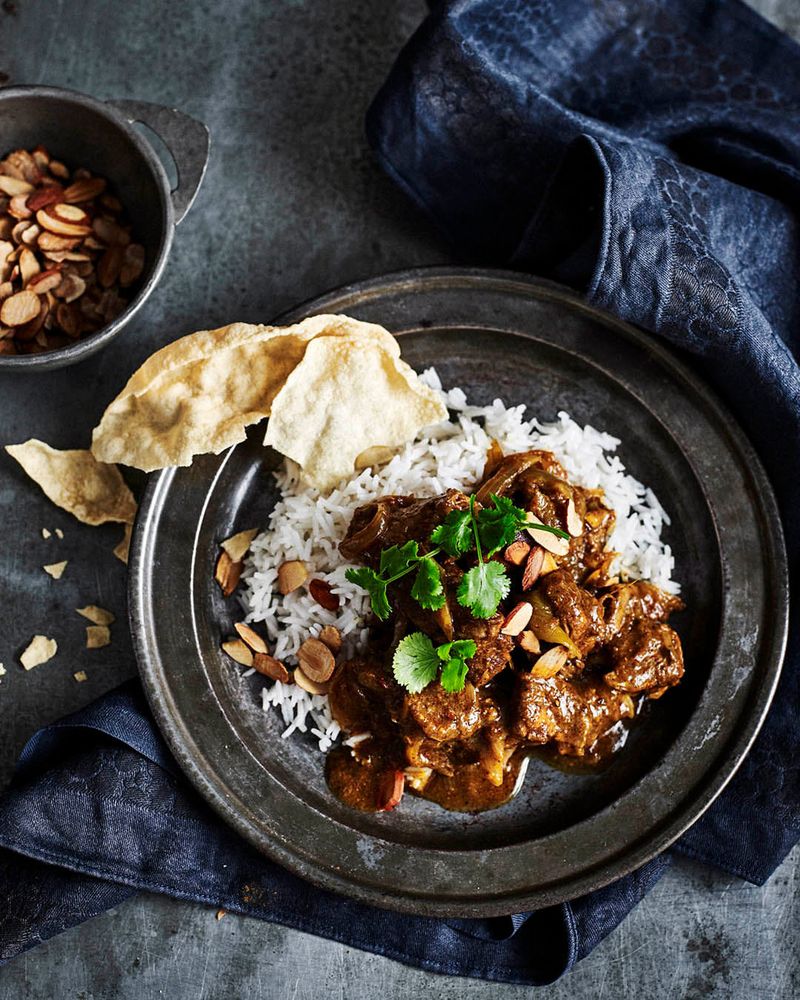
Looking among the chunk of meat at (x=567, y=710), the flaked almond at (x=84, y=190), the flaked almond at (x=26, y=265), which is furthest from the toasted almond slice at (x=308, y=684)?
the flaked almond at (x=84, y=190)

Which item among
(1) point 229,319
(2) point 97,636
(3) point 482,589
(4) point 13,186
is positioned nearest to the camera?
(3) point 482,589

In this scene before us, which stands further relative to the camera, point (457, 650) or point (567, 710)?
point (567, 710)

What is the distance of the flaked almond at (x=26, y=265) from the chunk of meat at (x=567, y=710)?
212 centimetres

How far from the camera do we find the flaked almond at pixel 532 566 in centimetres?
301

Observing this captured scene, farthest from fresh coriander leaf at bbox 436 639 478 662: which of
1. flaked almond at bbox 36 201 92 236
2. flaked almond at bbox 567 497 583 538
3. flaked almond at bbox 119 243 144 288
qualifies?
flaked almond at bbox 36 201 92 236

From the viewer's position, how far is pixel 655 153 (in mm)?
3520

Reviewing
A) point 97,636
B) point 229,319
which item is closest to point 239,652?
point 97,636

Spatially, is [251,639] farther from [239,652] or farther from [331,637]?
[331,637]

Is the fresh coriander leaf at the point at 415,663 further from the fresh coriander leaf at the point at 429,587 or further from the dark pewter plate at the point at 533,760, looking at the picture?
the dark pewter plate at the point at 533,760

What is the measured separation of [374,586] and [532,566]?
0.50 m

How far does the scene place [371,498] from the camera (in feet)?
10.8

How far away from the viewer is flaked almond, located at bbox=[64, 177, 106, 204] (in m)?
3.34

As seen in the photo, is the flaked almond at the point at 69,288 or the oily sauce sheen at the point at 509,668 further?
the flaked almond at the point at 69,288

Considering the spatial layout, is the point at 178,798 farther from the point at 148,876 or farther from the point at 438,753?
the point at 438,753
